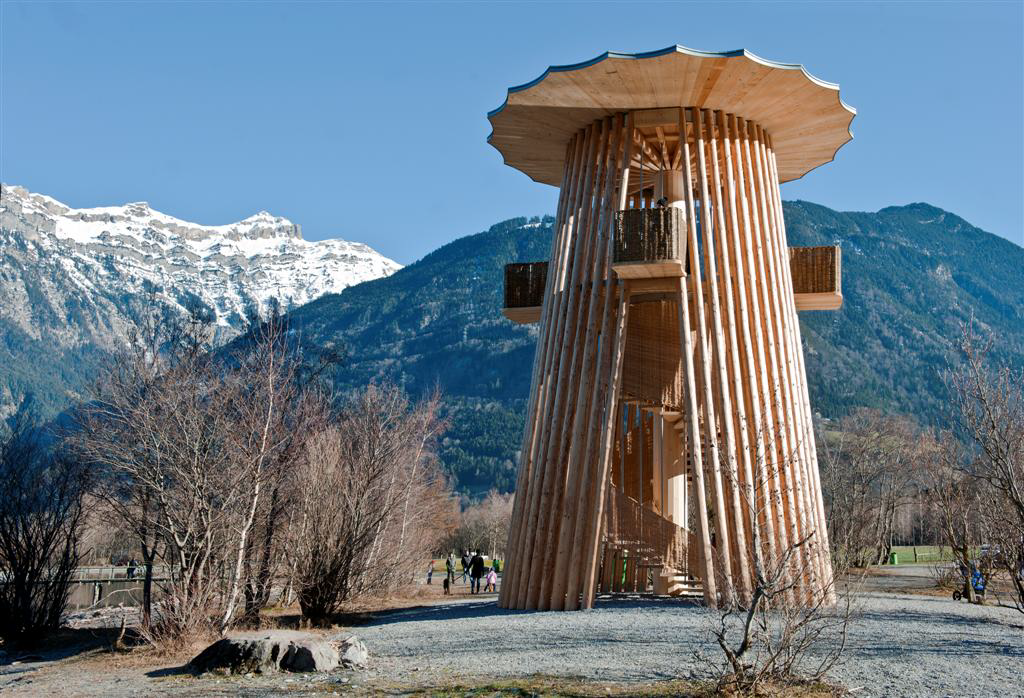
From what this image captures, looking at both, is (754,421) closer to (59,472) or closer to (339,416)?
(59,472)

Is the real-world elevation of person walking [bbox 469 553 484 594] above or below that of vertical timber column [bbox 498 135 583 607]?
below

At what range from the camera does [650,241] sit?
14.8 metres

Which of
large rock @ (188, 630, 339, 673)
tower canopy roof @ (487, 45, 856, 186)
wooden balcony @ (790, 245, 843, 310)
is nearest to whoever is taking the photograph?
large rock @ (188, 630, 339, 673)

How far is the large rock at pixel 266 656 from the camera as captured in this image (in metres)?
10.7

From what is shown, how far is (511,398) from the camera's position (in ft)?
495

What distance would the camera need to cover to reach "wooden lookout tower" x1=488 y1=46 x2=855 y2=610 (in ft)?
47.5

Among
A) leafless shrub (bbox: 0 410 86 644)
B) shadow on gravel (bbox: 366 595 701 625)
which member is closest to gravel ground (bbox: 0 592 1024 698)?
shadow on gravel (bbox: 366 595 701 625)

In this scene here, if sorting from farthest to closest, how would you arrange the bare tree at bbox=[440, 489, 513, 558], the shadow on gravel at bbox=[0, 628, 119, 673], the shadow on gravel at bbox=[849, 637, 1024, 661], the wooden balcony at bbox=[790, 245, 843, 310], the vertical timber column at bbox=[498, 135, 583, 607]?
the bare tree at bbox=[440, 489, 513, 558] → the wooden balcony at bbox=[790, 245, 843, 310] → the vertical timber column at bbox=[498, 135, 583, 607] → the shadow on gravel at bbox=[0, 628, 119, 673] → the shadow on gravel at bbox=[849, 637, 1024, 661]

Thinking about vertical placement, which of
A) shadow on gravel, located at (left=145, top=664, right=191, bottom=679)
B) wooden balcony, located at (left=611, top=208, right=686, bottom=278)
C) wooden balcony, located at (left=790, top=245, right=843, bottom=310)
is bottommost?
shadow on gravel, located at (left=145, top=664, right=191, bottom=679)

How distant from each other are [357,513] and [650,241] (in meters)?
7.36

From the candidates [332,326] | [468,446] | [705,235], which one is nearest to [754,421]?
[705,235]

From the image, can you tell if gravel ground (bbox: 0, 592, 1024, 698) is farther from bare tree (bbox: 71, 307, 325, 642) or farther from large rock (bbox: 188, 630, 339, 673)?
bare tree (bbox: 71, 307, 325, 642)

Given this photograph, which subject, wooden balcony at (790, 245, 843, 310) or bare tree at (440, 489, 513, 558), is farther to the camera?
bare tree at (440, 489, 513, 558)

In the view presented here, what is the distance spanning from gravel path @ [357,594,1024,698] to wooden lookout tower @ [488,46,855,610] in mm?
1300
